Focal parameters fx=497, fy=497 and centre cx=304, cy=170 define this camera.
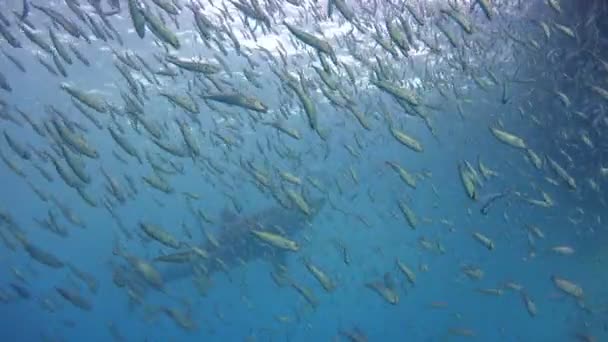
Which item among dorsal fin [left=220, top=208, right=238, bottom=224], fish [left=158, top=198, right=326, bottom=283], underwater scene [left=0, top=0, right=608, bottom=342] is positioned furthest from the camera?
dorsal fin [left=220, top=208, right=238, bottom=224]

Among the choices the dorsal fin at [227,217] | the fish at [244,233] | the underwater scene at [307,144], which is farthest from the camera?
the dorsal fin at [227,217]

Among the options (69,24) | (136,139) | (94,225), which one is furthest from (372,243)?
(69,24)

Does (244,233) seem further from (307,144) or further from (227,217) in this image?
(307,144)

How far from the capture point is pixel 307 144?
30.0m

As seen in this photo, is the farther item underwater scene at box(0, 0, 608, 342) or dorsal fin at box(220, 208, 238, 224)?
dorsal fin at box(220, 208, 238, 224)

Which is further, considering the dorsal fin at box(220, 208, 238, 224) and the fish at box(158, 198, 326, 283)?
the dorsal fin at box(220, 208, 238, 224)

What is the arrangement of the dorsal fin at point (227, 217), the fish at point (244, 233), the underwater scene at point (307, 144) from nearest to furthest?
the underwater scene at point (307, 144) → the fish at point (244, 233) → the dorsal fin at point (227, 217)

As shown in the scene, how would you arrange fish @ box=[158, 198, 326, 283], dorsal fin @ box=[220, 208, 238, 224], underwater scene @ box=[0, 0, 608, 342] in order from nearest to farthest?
underwater scene @ box=[0, 0, 608, 342] < fish @ box=[158, 198, 326, 283] < dorsal fin @ box=[220, 208, 238, 224]

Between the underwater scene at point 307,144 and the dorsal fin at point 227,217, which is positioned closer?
the underwater scene at point 307,144

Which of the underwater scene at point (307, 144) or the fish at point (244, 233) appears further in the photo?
the fish at point (244, 233)

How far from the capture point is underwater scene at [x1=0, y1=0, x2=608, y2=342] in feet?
23.5

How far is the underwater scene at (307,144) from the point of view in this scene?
7172 mm

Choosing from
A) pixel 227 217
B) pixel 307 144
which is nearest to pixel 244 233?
pixel 227 217

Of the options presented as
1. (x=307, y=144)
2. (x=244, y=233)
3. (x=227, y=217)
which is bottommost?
(x=307, y=144)
